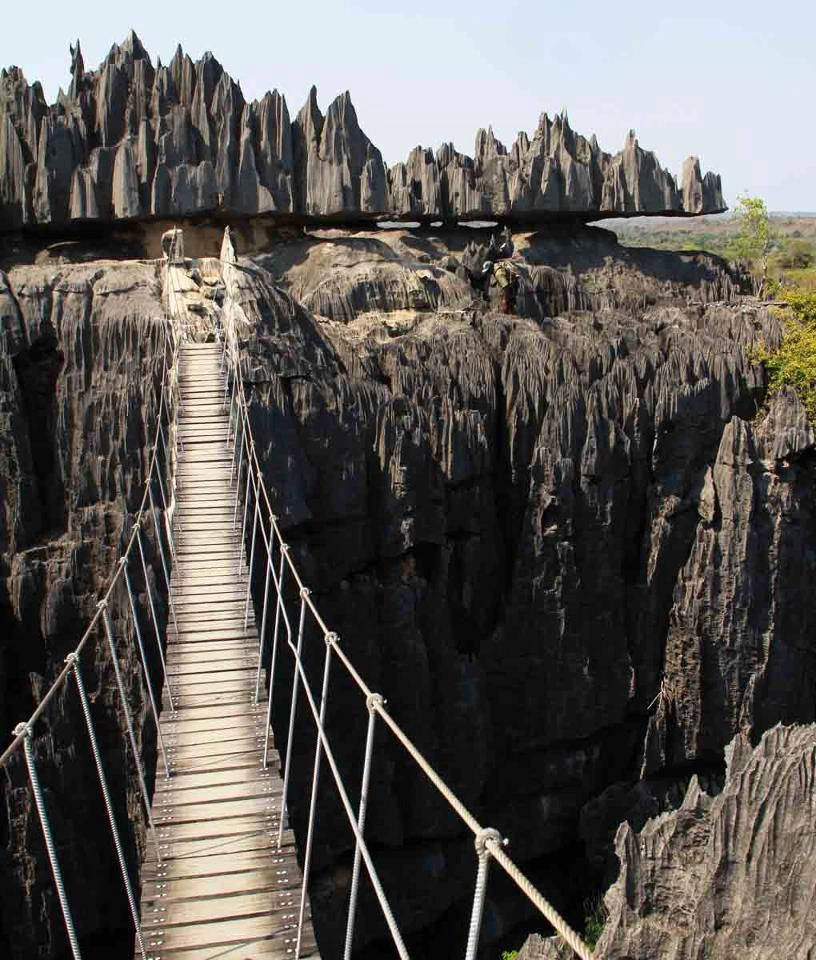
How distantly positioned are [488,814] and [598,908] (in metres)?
2.00

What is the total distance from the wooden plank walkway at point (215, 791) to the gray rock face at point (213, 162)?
13.7m

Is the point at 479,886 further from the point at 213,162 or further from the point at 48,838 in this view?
the point at 213,162

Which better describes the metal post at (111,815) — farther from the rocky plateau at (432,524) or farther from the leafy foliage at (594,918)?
the leafy foliage at (594,918)

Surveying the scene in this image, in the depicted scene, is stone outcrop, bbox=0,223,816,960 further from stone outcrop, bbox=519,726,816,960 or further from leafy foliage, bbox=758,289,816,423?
stone outcrop, bbox=519,726,816,960

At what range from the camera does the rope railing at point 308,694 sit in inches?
113

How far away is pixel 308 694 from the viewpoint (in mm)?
4934

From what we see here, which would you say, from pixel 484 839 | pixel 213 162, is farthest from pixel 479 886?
pixel 213 162

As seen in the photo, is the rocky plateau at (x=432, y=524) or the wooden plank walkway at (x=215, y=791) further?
the rocky plateau at (x=432, y=524)

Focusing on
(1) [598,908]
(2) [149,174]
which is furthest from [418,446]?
(2) [149,174]

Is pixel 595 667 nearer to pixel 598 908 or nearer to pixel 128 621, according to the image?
pixel 598 908

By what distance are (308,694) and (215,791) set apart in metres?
1.33

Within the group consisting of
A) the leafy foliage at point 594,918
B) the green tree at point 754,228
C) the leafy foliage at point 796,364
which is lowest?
the leafy foliage at point 594,918

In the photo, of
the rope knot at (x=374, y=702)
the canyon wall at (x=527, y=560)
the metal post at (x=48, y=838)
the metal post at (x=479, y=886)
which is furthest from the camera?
the canyon wall at (x=527, y=560)

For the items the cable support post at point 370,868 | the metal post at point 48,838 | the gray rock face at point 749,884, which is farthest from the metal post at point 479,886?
the metal post at point 48,838
